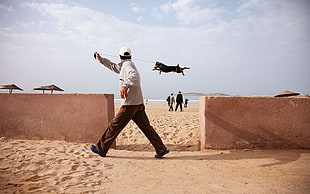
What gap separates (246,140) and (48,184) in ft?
11.2

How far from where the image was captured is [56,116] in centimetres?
458

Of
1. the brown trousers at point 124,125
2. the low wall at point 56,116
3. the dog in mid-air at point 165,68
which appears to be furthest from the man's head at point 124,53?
the dog in mid-air at point 165,68

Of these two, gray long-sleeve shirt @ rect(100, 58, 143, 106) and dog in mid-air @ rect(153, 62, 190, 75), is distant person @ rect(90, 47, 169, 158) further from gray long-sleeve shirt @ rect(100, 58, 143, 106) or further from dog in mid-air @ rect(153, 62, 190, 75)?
dog in mid-air @ rect(153, 62, 190, 75)

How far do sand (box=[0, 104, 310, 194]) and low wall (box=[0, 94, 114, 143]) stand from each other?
0.41m

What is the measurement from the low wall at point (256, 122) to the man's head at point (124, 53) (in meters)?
1.72

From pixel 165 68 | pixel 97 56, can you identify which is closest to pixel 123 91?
pixel 97 56

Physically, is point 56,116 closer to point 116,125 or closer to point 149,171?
point 116,125

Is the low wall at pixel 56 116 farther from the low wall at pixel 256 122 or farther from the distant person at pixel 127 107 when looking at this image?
the low wall at pixel 256 122

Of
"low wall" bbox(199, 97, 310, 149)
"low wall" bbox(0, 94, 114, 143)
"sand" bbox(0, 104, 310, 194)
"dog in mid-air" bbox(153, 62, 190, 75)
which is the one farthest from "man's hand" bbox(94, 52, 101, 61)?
"low wall" bbox(199, 97, 310, 149)

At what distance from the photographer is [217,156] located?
12.6 ft

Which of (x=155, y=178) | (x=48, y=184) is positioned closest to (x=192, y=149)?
(x=155, y=178)

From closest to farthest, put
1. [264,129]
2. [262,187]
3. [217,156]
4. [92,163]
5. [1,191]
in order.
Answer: [1,191] → [262,187] → [92,163] → [217,156] → [264,129]

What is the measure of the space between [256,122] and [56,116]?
4.06m

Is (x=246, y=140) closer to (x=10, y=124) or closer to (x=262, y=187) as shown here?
(x=262, y=187)
